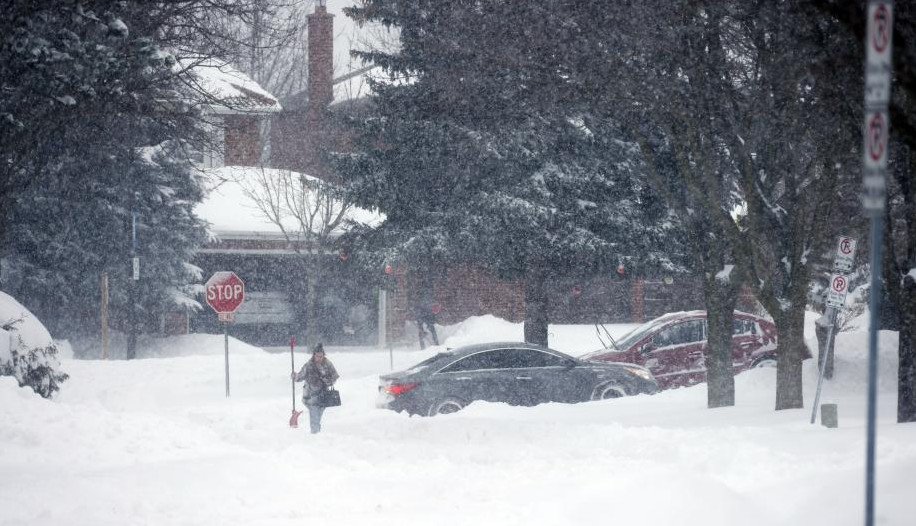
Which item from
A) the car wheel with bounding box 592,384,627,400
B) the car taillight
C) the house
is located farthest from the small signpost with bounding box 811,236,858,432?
the house

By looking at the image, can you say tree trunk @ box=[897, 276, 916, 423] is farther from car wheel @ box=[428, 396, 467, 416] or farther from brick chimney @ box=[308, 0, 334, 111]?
brick chimney @ box=[308, 0, 334, 111]

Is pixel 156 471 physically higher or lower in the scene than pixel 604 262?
lower

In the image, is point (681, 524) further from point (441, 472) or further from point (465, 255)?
point (465, 255)

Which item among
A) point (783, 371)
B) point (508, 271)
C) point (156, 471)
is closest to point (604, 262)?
point (508, 271)

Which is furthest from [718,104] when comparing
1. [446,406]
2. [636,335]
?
[636,335]

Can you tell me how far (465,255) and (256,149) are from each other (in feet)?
52.3

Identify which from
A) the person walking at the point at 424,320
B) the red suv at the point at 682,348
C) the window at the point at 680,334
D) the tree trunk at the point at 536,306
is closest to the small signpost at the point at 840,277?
the red suv at the point at 682,348

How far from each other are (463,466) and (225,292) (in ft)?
35.5

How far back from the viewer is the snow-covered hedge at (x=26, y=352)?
15.4 metres

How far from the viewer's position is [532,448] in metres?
12.3

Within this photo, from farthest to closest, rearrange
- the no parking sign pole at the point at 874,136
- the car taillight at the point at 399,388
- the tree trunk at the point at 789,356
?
the car taillight at the point at 399,388 → the tree trunk at the point at 789,356 → the no parking sign pole at the point at 874,136

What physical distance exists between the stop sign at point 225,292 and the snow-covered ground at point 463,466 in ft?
10.3

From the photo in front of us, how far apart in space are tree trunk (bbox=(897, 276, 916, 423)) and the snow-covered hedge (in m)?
11.9

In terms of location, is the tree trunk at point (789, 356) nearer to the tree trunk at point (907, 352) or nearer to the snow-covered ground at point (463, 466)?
the snow-covered ground at point (463, 466)
